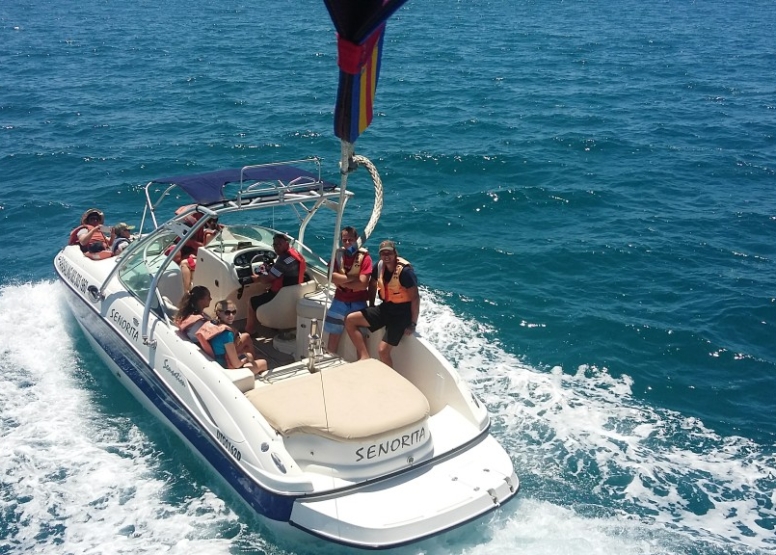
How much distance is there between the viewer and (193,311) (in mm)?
8391

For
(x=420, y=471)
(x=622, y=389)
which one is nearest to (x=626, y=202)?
(x=622, y=389)

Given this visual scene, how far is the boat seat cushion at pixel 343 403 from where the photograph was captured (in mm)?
6957

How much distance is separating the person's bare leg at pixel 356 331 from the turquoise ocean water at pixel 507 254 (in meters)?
1.78

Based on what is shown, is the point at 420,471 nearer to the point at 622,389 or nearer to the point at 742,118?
the point at 622,389

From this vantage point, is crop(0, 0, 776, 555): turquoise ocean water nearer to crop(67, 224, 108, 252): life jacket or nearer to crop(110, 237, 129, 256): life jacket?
crop(67, 224, 108, 252): life jacket

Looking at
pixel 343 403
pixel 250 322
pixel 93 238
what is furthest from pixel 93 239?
pixel 343 403

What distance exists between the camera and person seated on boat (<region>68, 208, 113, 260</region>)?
34.9 ft

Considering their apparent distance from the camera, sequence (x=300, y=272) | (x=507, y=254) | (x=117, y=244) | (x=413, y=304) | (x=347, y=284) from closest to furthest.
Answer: (x=413, y=304) → (x=347, y=284) → (x=300, y=272) → (x=117, y=244) → (x=507, y=254)

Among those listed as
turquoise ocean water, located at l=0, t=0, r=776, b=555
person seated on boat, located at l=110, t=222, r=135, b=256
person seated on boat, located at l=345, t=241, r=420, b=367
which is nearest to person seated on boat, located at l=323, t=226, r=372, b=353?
person seated on boat, located at l=345, t=241, r=420, b=367

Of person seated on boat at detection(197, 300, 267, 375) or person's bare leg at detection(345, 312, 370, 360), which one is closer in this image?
person seated on boat at detection(197, 300, 267, 375)

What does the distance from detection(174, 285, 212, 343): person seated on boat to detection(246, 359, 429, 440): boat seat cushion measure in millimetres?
1095

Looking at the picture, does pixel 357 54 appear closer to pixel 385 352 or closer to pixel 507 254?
pixel 385 352

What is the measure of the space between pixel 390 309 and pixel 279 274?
5.13 feet

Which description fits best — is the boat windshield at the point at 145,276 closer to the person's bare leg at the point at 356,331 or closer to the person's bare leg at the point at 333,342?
the person's bare leg at the point at 333,342
